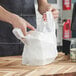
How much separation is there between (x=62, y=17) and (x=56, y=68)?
2.80m

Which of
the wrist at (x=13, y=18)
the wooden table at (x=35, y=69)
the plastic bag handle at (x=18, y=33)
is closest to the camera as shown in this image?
the wooden table at (x=35, y=69)

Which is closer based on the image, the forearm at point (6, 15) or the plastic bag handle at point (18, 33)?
the plastic bag handle at point (18, 33)

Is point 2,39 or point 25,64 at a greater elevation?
point 2,39

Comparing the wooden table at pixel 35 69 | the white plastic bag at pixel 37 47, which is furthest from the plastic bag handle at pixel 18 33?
the wooden table at pixel 35 69

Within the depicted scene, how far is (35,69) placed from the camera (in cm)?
133

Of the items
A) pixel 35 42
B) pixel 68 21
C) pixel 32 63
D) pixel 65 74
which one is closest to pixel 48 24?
pixel 35 42

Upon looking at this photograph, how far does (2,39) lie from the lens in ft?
5.88

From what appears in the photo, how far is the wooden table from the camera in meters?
1.20

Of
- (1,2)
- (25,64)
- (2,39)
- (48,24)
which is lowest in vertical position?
(25,64)

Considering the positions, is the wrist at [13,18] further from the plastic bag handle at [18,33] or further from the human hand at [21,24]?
the plastic bag handle at [18,33]

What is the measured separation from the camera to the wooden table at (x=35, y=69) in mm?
1203

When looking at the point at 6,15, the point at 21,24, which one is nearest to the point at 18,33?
the point at 21,24

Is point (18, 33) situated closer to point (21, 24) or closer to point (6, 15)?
point (21, 24)

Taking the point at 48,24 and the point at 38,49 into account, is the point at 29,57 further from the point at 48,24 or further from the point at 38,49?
the point at 48,24
